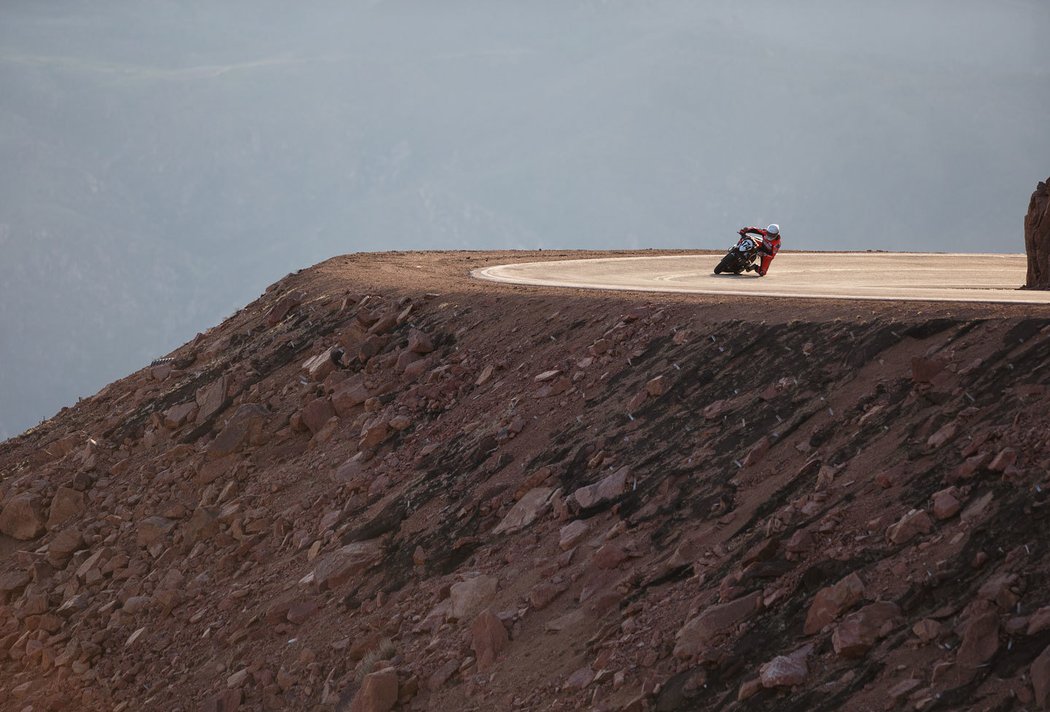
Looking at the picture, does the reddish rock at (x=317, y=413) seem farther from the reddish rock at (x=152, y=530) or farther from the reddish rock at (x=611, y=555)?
the reddish rock at (x=611, y=555)

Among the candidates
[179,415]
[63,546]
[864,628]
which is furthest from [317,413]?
[864,628]

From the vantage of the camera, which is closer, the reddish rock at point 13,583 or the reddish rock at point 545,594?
the reddish rock at point 545,594

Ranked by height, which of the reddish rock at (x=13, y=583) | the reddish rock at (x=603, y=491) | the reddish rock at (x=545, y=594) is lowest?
the reddish rock at (x=13, y=583)

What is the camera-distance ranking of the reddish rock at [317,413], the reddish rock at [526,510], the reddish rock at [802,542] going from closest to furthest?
1. the reddish rock at [802,542]
2. the reddish rock at [526,510]
3. the reddish rock at [317,413]

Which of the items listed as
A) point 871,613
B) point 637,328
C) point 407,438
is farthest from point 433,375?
point 871,613

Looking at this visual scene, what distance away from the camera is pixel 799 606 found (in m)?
9.85

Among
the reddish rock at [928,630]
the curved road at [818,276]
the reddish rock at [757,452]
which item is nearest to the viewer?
the reddish rock at [928,630]

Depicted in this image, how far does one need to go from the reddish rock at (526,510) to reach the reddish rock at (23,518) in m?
10.2

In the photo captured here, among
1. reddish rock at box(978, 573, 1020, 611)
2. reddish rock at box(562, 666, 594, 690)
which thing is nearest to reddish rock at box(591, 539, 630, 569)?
reddish rock at box(562, 666, 594, 690)

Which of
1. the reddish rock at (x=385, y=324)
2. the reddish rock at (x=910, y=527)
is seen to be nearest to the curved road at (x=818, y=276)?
the reddish rock at (x=385, y=324)

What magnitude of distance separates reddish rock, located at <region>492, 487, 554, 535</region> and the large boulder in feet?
35.4

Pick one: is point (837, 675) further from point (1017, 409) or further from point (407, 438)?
point (407, 438)

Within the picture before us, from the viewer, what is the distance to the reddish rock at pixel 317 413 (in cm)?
1894

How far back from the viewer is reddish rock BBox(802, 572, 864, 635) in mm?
9500
